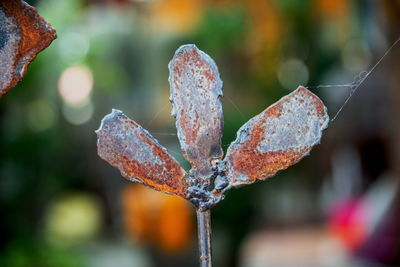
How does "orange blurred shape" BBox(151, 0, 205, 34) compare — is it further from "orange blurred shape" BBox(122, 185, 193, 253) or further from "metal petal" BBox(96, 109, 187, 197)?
"metal petal" BBox(96, 109, 187, 197)

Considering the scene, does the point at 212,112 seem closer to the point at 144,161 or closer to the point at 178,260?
the point at 144,161

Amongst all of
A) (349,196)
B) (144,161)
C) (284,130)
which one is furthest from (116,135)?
(349,196)

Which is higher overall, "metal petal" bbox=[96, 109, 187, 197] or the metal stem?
"metal petal" bbox=[96, 109, 187, 197]

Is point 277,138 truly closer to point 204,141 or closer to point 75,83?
point 204,141

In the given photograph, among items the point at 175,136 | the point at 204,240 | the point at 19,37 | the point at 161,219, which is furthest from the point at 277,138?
the point at 175,136

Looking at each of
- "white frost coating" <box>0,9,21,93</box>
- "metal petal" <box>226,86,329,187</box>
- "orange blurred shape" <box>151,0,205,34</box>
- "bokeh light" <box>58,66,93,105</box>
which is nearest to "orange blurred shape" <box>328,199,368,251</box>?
"orange blurred shape" <box>151,0,205,34</box>

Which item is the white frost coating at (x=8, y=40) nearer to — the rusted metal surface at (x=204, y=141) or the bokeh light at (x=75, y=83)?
the rusted metal surface at (x=204, y=141)
